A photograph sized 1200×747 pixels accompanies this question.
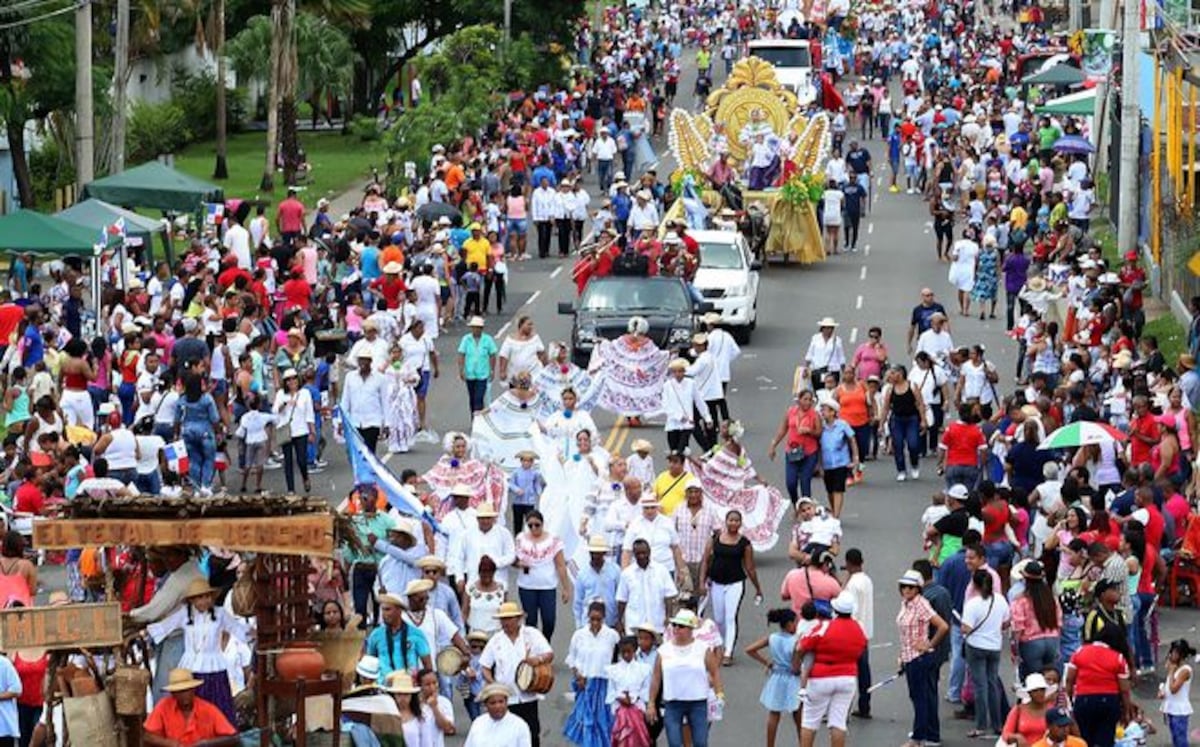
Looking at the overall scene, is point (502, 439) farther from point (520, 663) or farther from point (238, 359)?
point (520, 663)

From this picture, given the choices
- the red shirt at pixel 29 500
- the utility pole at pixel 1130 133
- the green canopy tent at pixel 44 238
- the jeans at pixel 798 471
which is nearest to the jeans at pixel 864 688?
the jeans at pixel 798 471

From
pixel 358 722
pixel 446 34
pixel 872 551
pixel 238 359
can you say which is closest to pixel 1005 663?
pixel 872 551

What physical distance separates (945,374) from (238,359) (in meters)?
7.65

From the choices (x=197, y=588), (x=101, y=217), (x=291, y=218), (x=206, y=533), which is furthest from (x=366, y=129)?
(x=206, y=533)

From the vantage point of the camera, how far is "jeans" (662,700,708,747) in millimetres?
20234

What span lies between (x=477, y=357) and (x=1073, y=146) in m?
19.8

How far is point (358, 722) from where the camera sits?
709 inches

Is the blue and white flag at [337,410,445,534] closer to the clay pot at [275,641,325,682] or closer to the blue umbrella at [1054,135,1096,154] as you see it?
the clay pot at [275,641,325,682]

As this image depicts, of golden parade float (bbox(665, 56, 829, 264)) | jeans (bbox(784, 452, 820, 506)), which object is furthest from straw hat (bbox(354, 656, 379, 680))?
golden parade float (bbox(665, 56, 829, 264))

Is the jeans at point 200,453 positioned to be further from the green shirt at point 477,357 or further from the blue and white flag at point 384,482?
the blue and white flag at point 384,482

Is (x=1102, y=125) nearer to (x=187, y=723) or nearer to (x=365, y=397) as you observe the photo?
(x=365, y=397)

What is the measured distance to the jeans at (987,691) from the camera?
21.8 m

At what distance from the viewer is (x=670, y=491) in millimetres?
24672

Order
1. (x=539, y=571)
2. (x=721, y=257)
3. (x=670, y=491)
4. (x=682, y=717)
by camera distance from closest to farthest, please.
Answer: (x=682, y=717)
(x=539, y=571)
(x=670, y=491)
(x=721, y=257)
